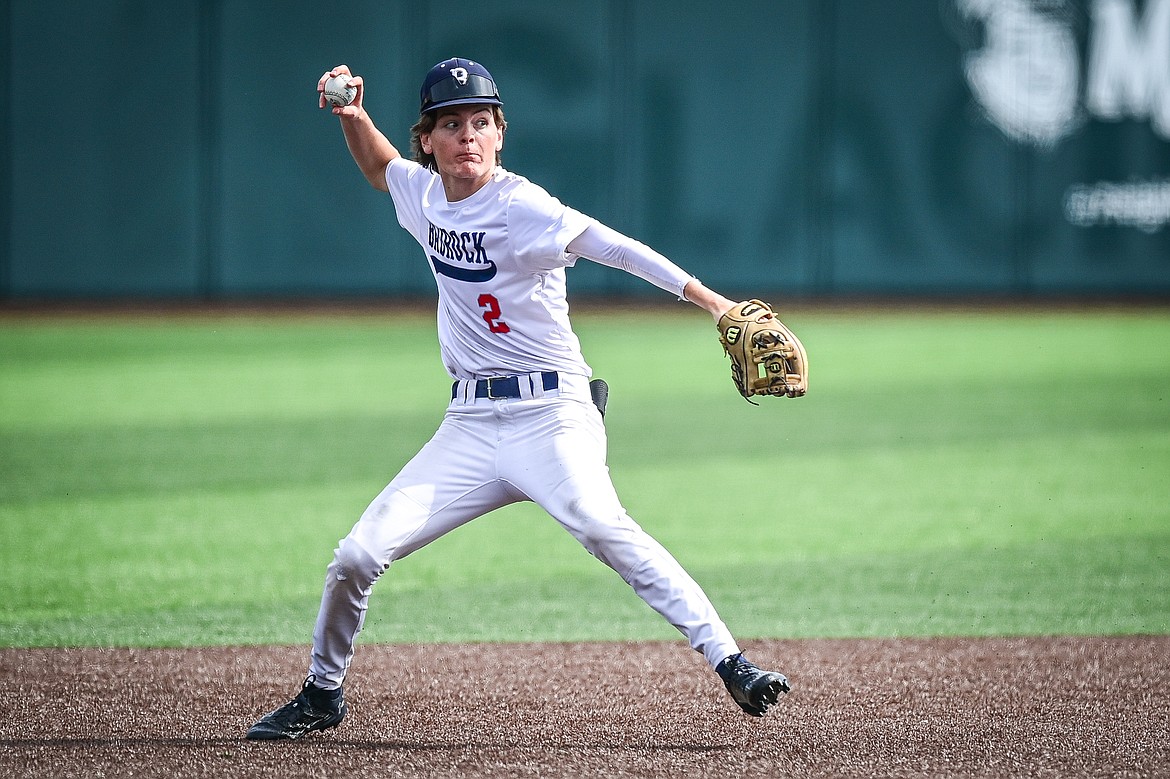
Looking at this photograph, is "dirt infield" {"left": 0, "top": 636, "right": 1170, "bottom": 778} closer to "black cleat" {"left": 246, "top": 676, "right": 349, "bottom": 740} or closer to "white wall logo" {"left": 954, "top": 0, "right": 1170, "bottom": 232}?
"black cleat" {"left": 246, "top": 676, "right": 349, "bottom": 740}

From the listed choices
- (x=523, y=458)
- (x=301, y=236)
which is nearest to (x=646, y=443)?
(x=523, y=458)

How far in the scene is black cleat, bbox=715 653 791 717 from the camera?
3746mm

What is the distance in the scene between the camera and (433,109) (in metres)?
4.20

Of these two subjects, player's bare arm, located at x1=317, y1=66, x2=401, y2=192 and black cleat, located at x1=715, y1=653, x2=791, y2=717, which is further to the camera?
player's bare arm, located at x1=317, y1=66, x2=401, y2=192

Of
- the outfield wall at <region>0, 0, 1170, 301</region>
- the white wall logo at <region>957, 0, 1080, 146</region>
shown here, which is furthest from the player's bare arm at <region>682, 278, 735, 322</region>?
the white wall logo at <region>957, 0, 1080, 146</region>

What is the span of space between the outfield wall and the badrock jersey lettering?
1613cm

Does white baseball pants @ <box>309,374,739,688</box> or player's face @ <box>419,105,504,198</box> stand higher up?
player's face @ <box>419,105,504,198</box>

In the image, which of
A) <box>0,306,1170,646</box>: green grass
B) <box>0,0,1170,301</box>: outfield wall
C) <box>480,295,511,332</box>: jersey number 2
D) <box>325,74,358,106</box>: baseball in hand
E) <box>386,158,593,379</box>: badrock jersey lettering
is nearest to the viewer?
<box>386,158,593,379</box>: badrock jersey lettering

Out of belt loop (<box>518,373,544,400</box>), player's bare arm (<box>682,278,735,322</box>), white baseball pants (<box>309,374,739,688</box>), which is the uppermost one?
player's bare arm (<box>682,278,735,322</box>)

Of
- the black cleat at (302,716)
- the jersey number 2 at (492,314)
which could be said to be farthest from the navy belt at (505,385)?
the black cleat at (302,716)

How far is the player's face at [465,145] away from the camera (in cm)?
416

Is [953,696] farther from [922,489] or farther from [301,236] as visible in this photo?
[301,236]

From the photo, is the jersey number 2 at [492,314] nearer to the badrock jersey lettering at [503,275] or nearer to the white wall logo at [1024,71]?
the badrock jersey lettering at [503,275]

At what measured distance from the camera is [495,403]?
4.12m
